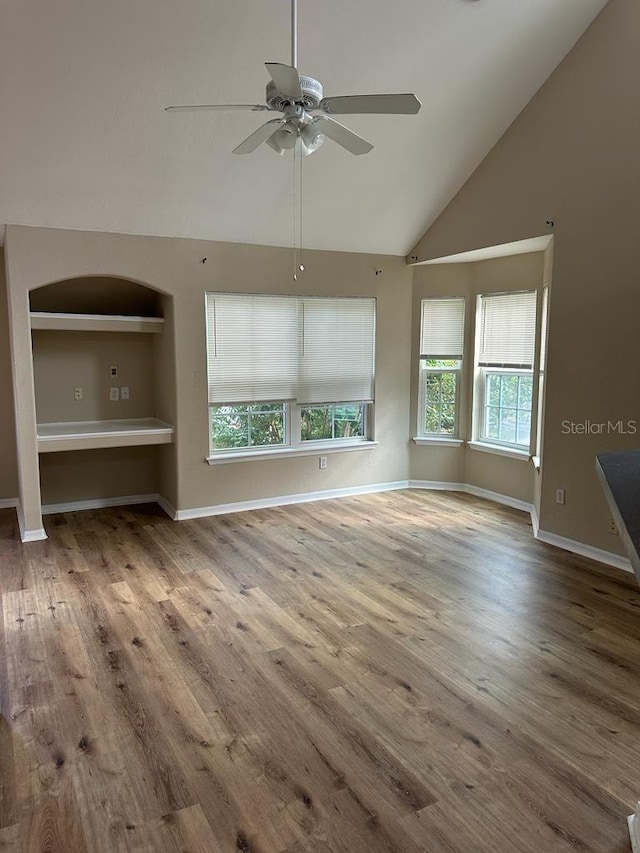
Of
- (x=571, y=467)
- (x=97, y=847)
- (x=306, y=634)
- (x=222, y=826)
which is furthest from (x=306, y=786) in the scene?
(x=571, y=467)

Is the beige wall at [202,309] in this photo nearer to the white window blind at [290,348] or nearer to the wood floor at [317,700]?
the white window blind at [290,348]

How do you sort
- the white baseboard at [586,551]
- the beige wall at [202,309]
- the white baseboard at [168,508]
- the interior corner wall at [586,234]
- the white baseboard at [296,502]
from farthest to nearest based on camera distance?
1. the white baseboard at [168,508]
2. the white baseboard at [296,502]
3. the beige wall at [202,309]
4. the white baseboard at [586,551]
5. the interior corner wall at [586,234]

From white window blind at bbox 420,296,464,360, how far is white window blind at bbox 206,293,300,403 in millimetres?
1473

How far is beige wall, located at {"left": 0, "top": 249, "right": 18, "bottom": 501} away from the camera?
562 cm

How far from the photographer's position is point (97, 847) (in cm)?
191

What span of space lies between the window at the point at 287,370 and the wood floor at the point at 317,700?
153 centimetres

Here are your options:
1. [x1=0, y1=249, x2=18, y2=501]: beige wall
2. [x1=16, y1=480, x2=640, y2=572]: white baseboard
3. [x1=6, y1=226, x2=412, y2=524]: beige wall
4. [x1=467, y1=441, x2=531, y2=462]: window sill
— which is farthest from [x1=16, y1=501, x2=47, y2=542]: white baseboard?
[x1=467, y1=441, x2=531, y2=462]: window sill

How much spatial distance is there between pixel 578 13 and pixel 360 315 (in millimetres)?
3029

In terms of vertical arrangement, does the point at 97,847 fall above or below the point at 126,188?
below

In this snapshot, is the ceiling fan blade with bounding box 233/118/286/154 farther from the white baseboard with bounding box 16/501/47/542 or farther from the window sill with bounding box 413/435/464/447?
the window sill with bounding box 413/435/464/447

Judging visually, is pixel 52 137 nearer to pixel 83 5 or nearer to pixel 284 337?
pixel 83 5

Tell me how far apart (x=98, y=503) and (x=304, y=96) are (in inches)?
182

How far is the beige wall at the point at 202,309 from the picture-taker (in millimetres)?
4801

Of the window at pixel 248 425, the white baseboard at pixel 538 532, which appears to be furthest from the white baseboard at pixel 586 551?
the window at pixel 248 425
